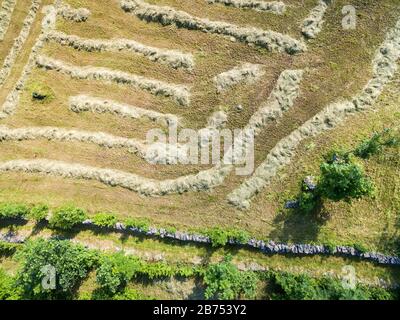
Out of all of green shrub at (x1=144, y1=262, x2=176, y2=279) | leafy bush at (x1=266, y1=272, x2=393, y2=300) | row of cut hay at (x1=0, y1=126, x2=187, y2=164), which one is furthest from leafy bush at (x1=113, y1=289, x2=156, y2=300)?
row of cut hay at (x1=0, y1=126, x2=187, y2=164)

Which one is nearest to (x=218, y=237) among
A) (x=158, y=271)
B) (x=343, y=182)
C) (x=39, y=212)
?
(x=158, y=271)

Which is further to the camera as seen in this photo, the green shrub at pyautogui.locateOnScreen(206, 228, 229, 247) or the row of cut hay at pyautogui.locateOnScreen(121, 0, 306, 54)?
the row of cut hay at pyautogui.locateOnScreen(121, 0, 306, 54)

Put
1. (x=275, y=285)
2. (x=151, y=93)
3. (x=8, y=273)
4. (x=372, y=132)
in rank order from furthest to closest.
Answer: (x=151, y=93), (x=8, y=273), (x=372, y=132), (x=275, y=285)

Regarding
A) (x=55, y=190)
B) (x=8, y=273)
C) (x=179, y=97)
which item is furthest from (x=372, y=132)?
(x=8, y=273)

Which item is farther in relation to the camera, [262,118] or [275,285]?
[262,118]

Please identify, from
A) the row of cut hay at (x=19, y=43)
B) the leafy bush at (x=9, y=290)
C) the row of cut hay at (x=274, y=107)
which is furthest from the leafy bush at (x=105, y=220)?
the row of cut hay at (x=19, y=43)

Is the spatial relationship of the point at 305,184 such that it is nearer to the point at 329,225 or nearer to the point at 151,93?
the point at 329,225

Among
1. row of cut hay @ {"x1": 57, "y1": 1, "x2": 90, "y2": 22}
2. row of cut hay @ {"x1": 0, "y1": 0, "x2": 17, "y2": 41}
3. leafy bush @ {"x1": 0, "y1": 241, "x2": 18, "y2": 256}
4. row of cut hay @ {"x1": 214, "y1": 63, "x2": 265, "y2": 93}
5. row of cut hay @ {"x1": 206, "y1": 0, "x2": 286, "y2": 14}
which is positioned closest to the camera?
row of cut hay @ {"x1": 214, "y1": 63, "x2": 265, "y2": 93}

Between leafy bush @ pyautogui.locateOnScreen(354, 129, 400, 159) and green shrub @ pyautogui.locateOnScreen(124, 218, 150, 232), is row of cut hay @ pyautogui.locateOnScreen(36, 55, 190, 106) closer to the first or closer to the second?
green shrub @ pyautogui.locateOnScreen(124, 218, 150, 232)

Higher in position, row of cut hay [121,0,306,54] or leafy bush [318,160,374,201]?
row of cut hay [121,0,306,54]
